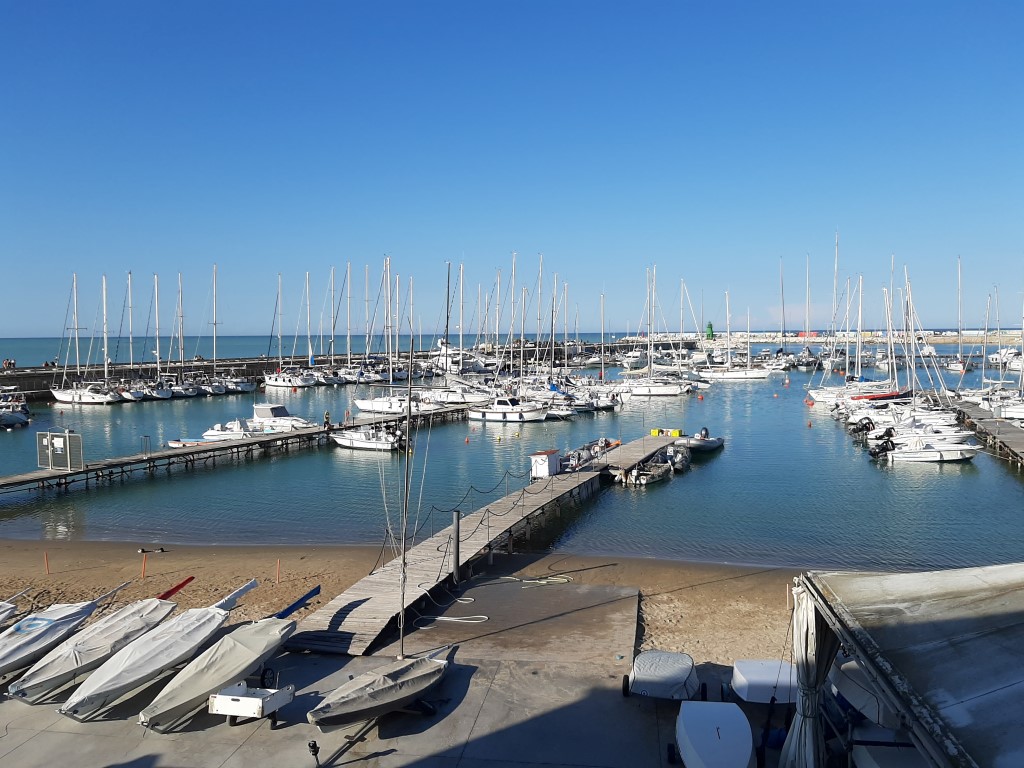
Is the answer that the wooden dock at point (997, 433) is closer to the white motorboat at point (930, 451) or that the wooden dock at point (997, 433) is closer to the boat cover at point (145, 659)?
the white motorboat at point (930, 451)

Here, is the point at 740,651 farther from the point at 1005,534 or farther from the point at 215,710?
the point at 1005,534

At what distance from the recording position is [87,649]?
13.9 meters

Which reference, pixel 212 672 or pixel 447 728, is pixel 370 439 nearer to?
pixel 212 672

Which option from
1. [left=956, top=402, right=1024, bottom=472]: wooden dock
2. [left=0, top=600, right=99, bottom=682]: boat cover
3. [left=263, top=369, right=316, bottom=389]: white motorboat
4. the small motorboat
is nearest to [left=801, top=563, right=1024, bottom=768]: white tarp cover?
[left=0, top=600, right=99, bottom=682]: boat cover

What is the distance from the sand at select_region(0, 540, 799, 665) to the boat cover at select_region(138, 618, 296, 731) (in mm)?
4569

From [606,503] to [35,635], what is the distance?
21.7 metres

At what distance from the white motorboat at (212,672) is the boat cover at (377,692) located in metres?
1.59

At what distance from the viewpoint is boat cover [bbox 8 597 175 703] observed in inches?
→ 510

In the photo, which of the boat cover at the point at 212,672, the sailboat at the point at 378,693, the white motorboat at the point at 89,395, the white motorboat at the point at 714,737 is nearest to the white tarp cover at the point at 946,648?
the white motorboat at the point at 714,737

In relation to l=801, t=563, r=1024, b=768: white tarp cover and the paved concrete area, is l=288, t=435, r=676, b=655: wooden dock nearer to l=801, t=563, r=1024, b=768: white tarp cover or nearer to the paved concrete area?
the paved concrete area

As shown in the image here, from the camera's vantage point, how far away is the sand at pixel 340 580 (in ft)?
55.4


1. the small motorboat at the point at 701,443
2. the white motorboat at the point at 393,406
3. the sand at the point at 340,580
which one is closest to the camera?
the sand at the point at 340,580

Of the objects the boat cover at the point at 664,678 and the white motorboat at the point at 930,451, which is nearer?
the boat cover at the point at 664,678

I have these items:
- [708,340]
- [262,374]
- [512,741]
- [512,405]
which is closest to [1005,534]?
[512,741]
